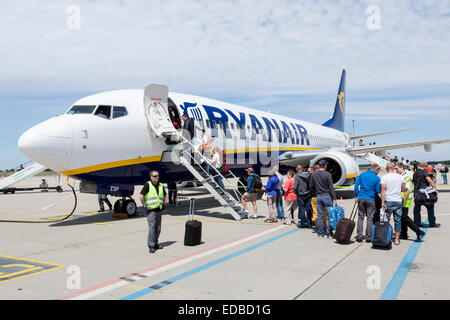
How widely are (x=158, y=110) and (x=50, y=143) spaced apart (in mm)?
3672

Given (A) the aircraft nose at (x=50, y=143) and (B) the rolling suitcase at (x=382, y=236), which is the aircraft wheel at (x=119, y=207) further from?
(B) the rolling suitcase at (x=382, y=236)

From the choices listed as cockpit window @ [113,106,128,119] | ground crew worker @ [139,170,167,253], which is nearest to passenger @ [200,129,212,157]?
cockpit window @ [113,106,128,119]

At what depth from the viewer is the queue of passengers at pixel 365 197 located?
7879 millimetres

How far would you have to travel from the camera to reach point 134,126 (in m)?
11.2

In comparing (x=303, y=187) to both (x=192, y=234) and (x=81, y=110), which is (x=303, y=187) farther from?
(x=81, y=110)

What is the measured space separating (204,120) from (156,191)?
267 inches

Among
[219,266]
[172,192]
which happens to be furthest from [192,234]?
[172,192]

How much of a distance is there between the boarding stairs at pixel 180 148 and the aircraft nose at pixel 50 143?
2.63 m

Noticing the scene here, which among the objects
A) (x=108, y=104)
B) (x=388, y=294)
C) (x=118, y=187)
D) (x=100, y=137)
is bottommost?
(x=388, y=294)

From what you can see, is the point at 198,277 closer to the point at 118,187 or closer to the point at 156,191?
the point at 156,191

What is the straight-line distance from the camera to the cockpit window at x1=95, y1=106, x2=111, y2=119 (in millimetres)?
10797

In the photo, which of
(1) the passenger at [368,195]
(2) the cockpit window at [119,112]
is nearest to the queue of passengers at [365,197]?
(1) the passenger at [368,195]
